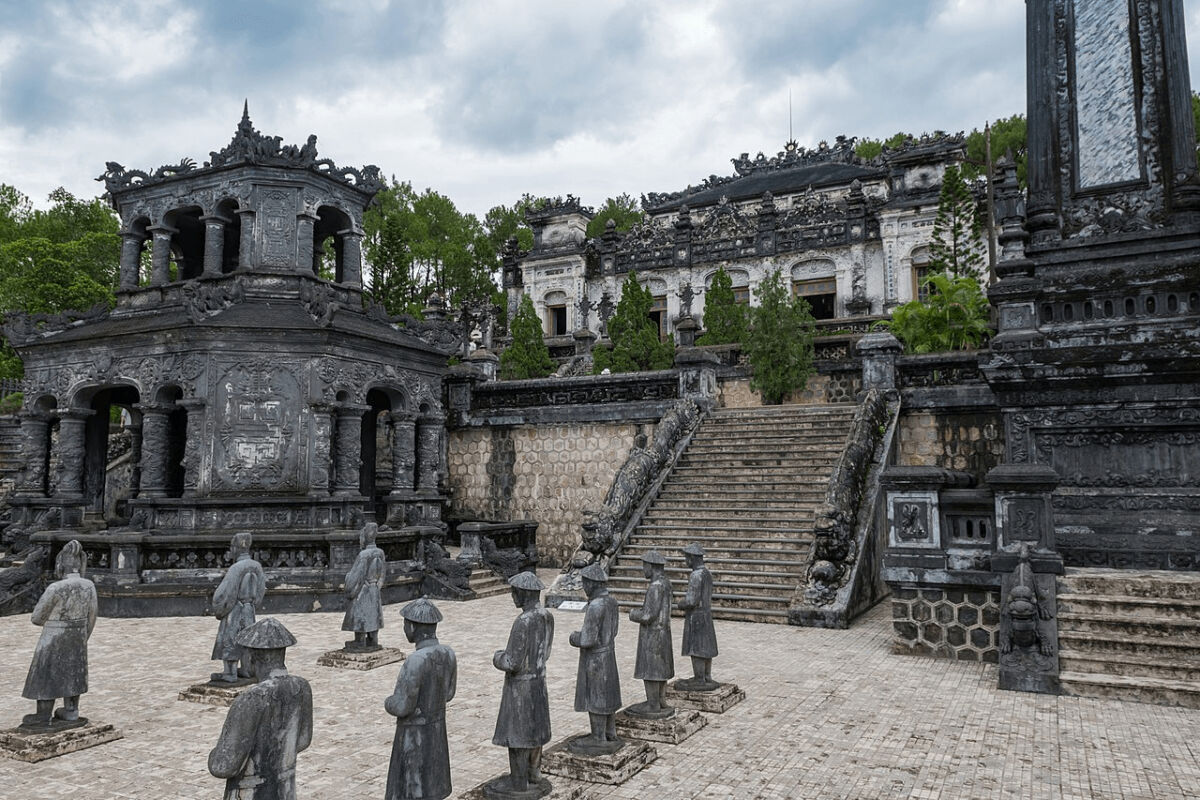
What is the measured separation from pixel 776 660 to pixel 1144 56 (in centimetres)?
939

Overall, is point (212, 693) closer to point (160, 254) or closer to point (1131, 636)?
point (1131, 636)

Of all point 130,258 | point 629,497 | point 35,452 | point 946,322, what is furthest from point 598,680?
point 946,322

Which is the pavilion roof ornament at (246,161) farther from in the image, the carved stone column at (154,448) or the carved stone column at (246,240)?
the carved stone column at (154,448)

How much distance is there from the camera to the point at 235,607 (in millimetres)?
8125

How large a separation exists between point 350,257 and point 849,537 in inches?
477

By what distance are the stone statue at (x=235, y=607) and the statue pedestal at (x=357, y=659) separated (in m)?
1.07

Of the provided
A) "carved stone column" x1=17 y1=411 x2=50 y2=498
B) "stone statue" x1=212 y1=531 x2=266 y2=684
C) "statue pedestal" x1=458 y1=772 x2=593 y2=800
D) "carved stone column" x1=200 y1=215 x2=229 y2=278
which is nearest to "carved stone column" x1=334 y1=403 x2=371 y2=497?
"carved stone column" x1=200 y1=215 x2=229 y2=278

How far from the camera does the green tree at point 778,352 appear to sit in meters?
18.6

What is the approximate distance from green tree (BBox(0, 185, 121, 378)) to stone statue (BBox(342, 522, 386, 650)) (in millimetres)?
23289

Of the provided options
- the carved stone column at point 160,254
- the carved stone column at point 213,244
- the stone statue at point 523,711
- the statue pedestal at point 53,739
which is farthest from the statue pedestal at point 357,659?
the carved stone column at point 160,254

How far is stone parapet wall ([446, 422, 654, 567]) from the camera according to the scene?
58.4 feet

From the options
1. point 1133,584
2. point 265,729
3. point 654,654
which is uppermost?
point 265,729

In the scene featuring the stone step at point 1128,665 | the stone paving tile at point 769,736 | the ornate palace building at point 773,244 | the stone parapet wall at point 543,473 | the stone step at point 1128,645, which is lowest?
the stone paving tile at point 769,736

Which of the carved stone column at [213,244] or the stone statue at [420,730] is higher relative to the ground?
the carved stone column at [213,244]
